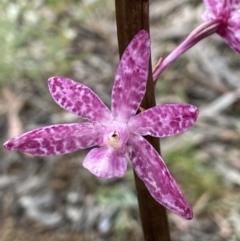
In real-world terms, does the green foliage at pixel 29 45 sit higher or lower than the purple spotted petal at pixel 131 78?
higher

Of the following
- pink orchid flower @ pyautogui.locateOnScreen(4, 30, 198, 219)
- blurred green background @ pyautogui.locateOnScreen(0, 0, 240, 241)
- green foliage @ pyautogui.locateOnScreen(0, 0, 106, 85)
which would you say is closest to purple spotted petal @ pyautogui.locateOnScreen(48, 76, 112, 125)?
pink orchid flower @ pyautogui.locateOnScreen(4, 30, 198, 219)

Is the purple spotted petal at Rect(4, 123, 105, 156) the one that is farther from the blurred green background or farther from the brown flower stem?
the blurred green background

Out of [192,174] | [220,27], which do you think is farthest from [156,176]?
[192,174]

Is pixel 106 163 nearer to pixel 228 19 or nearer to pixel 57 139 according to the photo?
pixel 57 139

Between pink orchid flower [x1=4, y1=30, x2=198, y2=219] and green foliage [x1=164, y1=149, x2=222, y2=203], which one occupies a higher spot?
pink orchid flower [x1=4, y1=30, x2=198, y2=219]

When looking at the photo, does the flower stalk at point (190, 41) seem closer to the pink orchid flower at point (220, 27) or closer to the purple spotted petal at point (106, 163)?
the pink orchid flower at point (220, 27)

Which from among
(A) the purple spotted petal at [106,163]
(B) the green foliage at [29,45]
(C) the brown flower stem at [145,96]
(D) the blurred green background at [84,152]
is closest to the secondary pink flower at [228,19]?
(C) the brown flower stem at [145,96]
